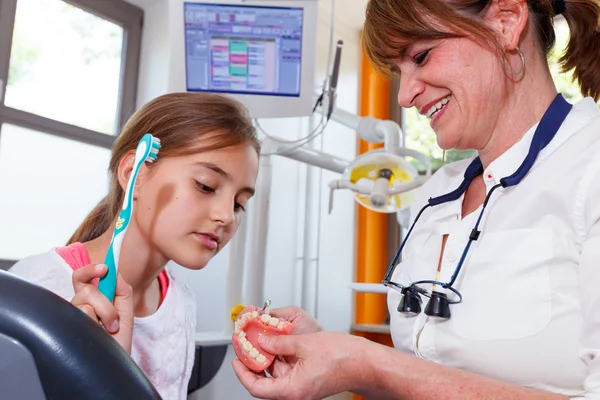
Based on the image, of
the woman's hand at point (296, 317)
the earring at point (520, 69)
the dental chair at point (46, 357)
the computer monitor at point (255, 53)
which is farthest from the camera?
the computer monitor at point (255, 53)

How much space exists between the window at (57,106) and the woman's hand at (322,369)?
223 cm

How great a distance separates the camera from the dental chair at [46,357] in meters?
0.43

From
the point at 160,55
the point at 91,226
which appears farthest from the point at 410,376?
the point at 160,55

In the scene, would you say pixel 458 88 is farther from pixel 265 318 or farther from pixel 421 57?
pixel 265 318

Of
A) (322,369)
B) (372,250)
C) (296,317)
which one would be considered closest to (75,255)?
(296,317)

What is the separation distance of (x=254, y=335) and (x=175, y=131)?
0.62 m

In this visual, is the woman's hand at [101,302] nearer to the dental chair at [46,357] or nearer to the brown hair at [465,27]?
the dental chair at [46,357]

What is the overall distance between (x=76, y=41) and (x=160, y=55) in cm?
42

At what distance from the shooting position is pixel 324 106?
2.24m

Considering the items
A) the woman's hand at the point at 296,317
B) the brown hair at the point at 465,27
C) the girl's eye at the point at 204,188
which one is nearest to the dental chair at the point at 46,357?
the woman's hand at the point at 296,317

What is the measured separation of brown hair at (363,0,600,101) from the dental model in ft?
1.68

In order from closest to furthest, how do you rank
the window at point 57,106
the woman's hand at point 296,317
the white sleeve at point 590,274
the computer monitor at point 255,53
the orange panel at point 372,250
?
the white sleeve at point 590,274, the woman's hand at point 296,317, the computer monitor at point 255,53, the window at point 57,106, the orange panel at point 372,250

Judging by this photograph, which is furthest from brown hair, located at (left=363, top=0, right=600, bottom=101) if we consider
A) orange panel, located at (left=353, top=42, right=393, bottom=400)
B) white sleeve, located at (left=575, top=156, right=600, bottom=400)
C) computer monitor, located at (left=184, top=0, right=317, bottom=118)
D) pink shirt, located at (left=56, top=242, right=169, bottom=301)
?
orange panel, located at (left=353, top=42, right=393, bottom=400)

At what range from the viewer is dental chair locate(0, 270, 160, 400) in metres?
0.43
